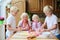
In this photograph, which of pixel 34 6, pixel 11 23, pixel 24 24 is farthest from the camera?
pixel 34 6

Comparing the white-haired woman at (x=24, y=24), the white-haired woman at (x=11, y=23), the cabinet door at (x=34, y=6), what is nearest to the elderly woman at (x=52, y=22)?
the white-haired woman at (x=24, y=24)

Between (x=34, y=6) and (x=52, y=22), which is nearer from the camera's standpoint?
(x=52, y=22)

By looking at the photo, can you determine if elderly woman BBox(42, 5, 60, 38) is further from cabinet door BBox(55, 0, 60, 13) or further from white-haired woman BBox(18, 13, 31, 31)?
cabinet door BBox(55, 0, 60, 13)

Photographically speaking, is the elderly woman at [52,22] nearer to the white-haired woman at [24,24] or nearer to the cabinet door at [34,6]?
the white-haired woman at [24,24]

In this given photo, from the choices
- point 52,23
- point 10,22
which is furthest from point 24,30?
point 52,23

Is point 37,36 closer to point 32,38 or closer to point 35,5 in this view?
point 32,38

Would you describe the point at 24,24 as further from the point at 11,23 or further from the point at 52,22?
the point at 52,22

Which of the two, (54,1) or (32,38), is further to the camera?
(54,1)

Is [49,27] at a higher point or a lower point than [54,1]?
lower

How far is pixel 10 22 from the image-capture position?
3250mm

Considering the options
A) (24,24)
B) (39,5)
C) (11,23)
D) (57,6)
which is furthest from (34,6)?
(11,23)

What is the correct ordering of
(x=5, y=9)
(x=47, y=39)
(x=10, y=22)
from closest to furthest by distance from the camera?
(x=47, y=39) < (x=10, y=22) < (x=5, y=9)

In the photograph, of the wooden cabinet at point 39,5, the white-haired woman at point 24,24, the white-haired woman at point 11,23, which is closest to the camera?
the white-haired woman at point 11,23

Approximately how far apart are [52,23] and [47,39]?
31.1 inches
